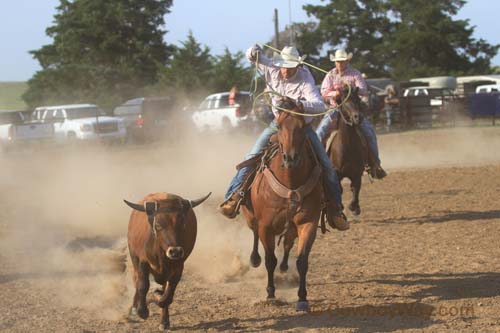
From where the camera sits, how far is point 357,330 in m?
6.88

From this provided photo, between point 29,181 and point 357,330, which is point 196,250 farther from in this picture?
point 29,181

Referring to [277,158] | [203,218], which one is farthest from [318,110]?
[203,218]

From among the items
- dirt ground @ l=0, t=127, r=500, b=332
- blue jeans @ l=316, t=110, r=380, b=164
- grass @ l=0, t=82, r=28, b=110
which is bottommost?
dirt ground @ l=0, t=127, r=500, b=332

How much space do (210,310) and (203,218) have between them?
4.97 metres

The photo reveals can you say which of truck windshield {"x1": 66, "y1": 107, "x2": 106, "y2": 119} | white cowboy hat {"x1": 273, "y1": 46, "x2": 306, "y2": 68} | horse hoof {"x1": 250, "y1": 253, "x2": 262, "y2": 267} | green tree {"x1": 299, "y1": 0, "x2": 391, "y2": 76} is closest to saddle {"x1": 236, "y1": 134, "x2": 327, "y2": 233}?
horse hoof {"x1": 250, "y1": 253, "x2": 262, "y2": 267}

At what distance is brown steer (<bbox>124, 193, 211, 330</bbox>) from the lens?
22.0 ft

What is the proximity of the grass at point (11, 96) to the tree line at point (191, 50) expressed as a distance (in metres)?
3.85

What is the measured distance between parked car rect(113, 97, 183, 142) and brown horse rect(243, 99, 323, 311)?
27251 millimetres

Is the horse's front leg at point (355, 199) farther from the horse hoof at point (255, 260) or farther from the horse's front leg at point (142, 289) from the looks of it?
the horse's front leg at point (142, 289)

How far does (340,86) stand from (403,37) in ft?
179

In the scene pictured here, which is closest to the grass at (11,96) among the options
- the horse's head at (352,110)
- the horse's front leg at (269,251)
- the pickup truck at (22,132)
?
the pickup truck at (22,132)

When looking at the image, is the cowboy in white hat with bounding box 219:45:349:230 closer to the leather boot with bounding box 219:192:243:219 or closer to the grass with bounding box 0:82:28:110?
the leather boot with bounding box 219:192:243:219

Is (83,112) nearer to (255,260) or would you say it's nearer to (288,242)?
(255,260)

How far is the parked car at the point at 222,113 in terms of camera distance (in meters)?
33.7
